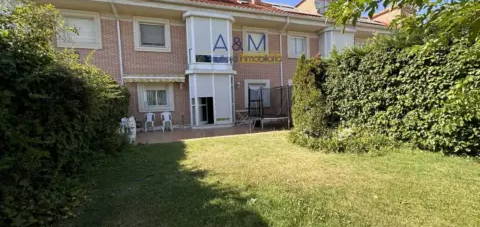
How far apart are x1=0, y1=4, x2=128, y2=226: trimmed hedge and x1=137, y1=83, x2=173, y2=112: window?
9090 mm

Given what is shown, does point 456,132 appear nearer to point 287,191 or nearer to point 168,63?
point 287,191

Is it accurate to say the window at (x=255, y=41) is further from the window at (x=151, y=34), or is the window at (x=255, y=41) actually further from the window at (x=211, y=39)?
the window at (x=151, y=34)

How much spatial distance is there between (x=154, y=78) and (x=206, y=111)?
3.44 meters

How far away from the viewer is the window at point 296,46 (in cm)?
1736

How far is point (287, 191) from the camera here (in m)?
4.16

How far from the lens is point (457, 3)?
2.07 metres

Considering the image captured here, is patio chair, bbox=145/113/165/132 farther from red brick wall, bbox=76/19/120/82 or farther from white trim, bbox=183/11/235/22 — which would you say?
white trim, bbox=183/11/235/22

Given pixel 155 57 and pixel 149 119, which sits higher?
pixel 155 57

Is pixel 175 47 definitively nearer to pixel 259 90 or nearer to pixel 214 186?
pixel 259 90

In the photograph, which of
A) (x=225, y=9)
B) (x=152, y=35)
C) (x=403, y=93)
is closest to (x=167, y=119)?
(x=152, y=35)

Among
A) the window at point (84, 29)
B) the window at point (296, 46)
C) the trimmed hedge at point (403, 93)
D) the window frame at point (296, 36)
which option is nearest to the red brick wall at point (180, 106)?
the window at point (84, 29)

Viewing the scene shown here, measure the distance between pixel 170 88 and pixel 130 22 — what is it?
4131mm

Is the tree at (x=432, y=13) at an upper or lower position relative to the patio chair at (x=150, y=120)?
upper

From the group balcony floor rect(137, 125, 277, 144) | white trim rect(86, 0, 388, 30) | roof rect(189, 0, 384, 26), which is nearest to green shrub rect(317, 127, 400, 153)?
balcony floor rect(137, 125, 277, 144)
